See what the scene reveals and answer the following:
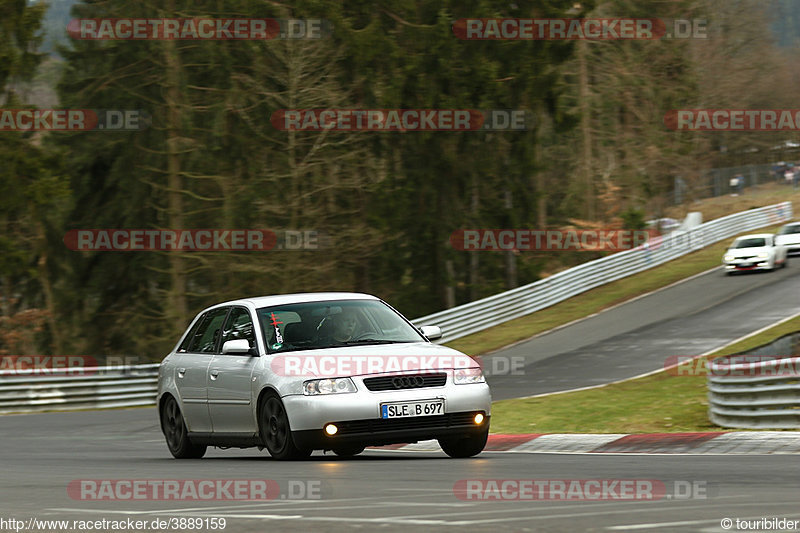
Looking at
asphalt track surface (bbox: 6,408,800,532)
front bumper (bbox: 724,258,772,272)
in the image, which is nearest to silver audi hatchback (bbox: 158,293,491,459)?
asphalt track surface (bbox: 6,408,800,532)

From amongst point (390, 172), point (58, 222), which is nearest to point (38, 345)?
point (58, 222)

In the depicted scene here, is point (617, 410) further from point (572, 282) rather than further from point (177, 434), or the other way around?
point (572, 282)

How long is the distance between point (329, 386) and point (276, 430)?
32.3 inches

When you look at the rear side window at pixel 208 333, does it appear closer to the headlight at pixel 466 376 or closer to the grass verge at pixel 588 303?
the headlight at pixel 466 376

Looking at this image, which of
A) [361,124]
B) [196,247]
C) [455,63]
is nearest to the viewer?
[196,247]

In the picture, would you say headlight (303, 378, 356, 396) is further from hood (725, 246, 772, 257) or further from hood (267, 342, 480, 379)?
hood (725, 246, 772, 257)

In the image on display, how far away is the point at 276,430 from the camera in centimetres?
1109

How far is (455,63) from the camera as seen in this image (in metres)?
41.6

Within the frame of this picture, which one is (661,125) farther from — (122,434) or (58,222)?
(122,434)

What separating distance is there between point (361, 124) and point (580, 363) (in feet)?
45.8

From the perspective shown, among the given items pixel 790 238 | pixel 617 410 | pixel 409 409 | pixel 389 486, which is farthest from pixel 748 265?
pixel 389 486

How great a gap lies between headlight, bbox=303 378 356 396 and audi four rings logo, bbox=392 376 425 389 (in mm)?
370

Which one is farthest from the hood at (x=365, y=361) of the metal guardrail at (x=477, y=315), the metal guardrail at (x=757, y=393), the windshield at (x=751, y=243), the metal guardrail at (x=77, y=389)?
the windshield at (x=751, y=243)

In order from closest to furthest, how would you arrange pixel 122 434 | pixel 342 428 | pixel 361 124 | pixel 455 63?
pixel 342 428
pixel 122 434
pixel 361 124
pixel 455 63
